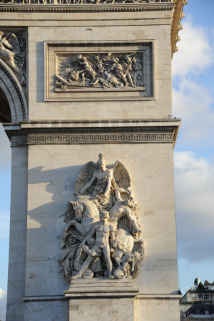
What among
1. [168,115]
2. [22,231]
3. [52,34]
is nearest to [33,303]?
[22,231]

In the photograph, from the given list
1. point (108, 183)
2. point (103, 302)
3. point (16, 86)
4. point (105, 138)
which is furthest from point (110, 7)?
point (103, 302)

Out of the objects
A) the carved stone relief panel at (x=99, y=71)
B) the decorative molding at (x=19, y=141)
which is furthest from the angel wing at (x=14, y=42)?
the decorative molding at (x=19, y=141)

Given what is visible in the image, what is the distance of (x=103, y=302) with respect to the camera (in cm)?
1986

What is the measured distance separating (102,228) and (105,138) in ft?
10.8

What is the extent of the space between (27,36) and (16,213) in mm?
6285

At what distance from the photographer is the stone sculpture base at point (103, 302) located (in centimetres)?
1973

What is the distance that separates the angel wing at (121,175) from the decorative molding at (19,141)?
3.36 metres

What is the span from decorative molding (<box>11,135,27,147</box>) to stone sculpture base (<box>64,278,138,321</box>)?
546 centimetres

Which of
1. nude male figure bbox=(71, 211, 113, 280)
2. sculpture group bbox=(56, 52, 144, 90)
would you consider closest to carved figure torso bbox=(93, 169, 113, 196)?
nude male figure bbox=(71, 211, 113, 280)

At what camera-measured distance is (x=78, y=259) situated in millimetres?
20625

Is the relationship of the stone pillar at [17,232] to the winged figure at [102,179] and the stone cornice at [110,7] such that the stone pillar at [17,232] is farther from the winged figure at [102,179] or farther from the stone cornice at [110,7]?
→ the stone cornice at [110,7]

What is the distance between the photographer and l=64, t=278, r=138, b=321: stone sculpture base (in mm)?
19734

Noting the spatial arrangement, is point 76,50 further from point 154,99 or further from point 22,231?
point 22,231

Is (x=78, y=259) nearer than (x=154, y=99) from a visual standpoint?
Yes
